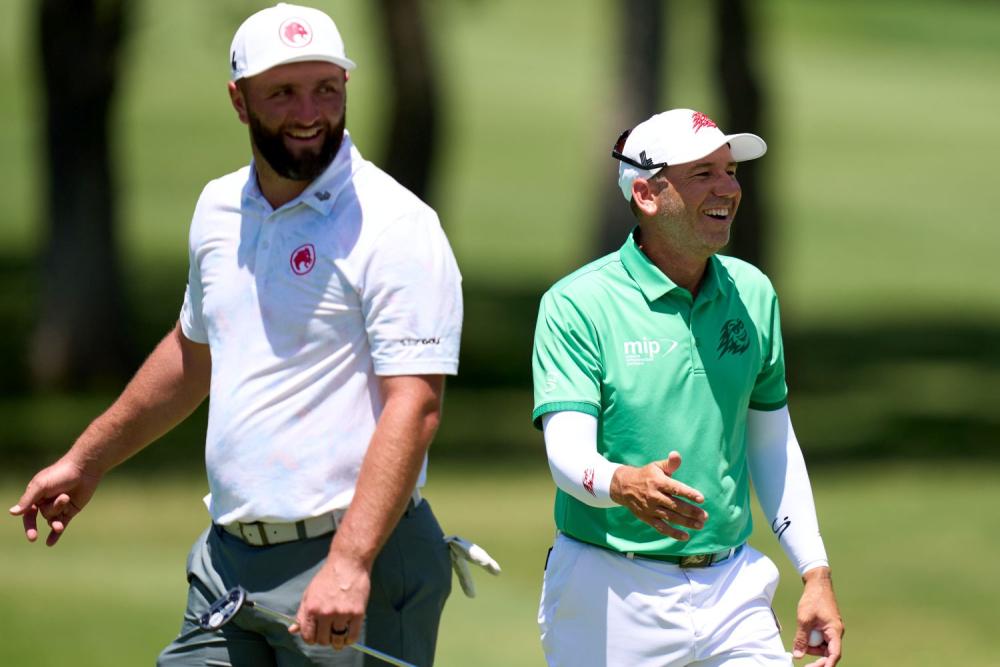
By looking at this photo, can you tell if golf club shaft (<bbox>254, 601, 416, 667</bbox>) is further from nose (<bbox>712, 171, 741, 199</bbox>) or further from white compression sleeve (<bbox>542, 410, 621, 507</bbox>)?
nose (<bbox>712, 171, 741, 199</bbox>)

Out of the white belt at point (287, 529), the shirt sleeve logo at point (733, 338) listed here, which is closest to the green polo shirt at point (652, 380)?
the shirt sleeve logo at point (733, 338)

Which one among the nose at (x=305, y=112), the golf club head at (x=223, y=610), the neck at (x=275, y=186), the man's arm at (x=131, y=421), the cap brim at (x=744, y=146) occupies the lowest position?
the golf club head at (x=223, y=610)

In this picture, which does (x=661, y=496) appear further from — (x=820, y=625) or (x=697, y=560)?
(x=820, y=625)

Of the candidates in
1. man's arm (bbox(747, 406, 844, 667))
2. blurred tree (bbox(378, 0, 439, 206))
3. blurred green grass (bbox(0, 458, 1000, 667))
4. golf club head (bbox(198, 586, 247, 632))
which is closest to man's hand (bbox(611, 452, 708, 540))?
man's arm (bbox(747, 406, 844, 667))

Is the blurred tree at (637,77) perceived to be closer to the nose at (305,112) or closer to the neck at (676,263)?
the neck at (676,263)

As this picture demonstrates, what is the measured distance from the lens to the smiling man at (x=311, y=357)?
4.47 m

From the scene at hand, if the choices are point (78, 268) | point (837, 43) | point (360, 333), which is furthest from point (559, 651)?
point (837, 43)

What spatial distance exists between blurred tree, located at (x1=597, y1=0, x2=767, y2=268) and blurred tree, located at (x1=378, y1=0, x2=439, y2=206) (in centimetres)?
405

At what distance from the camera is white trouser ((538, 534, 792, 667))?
4.58 meters

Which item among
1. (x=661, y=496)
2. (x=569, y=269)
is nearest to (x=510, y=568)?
(x=661, y=496)

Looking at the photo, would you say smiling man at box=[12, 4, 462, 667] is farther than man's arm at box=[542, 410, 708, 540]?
Yes

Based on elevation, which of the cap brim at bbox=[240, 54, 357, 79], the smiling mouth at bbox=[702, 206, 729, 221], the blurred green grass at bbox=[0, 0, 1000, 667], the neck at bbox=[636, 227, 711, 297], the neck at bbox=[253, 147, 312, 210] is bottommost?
the blurred green grass at bbox=[0, 0, 1000, 667]

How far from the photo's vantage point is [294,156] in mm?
4617

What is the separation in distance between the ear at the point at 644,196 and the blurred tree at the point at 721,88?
12.7 meters
